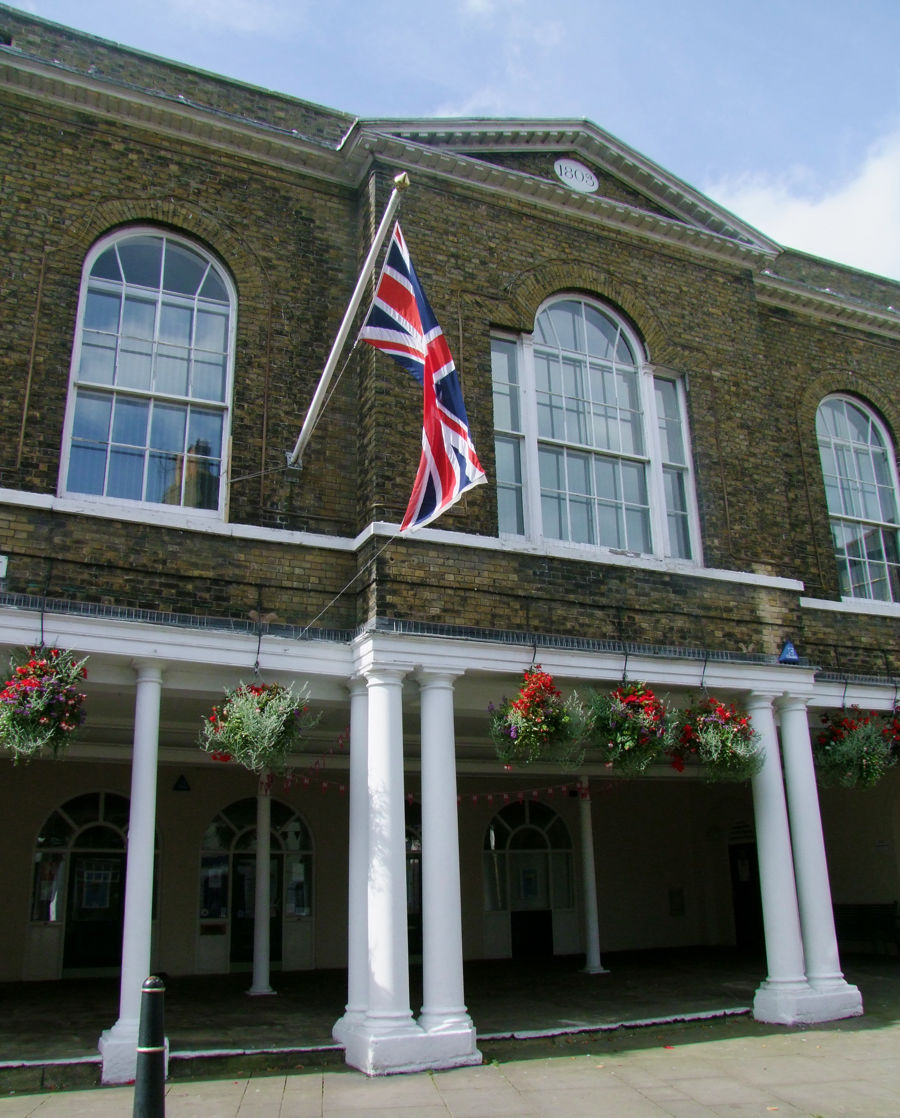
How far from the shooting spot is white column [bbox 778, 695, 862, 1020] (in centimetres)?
955

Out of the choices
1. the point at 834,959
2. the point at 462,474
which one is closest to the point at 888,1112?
the point at 834,959

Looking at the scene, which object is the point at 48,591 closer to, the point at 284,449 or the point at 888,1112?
the point at 284,449

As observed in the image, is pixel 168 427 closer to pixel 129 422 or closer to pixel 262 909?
pixel 129 422

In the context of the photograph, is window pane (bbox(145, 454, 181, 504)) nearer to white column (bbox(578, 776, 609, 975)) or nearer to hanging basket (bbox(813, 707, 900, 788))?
white column (bbox(578, 776, 609, 975))

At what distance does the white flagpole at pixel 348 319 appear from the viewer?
8.02 metres

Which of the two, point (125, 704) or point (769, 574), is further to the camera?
point (769, 574)

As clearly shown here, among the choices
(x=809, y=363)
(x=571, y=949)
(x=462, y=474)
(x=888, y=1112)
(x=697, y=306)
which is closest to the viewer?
(x=888, y=1112)

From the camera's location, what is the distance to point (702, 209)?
39.4 ft

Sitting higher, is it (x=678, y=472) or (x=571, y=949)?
(x=678, y=472)

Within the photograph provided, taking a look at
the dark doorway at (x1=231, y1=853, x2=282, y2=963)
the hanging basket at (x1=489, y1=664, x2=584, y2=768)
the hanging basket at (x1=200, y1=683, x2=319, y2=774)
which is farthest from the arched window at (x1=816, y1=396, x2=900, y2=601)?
the dark doorway at (x1=231, y1=853, x2=282, y2=963)

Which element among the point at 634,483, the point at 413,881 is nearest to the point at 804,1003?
the point at 634,483

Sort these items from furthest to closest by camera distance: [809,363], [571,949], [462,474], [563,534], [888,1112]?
[571,949]
[809,363]
[563,534]
[462,474]
[888,1112]

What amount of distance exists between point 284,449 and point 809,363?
25.3ft

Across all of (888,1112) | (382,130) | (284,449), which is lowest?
(888,1112)
